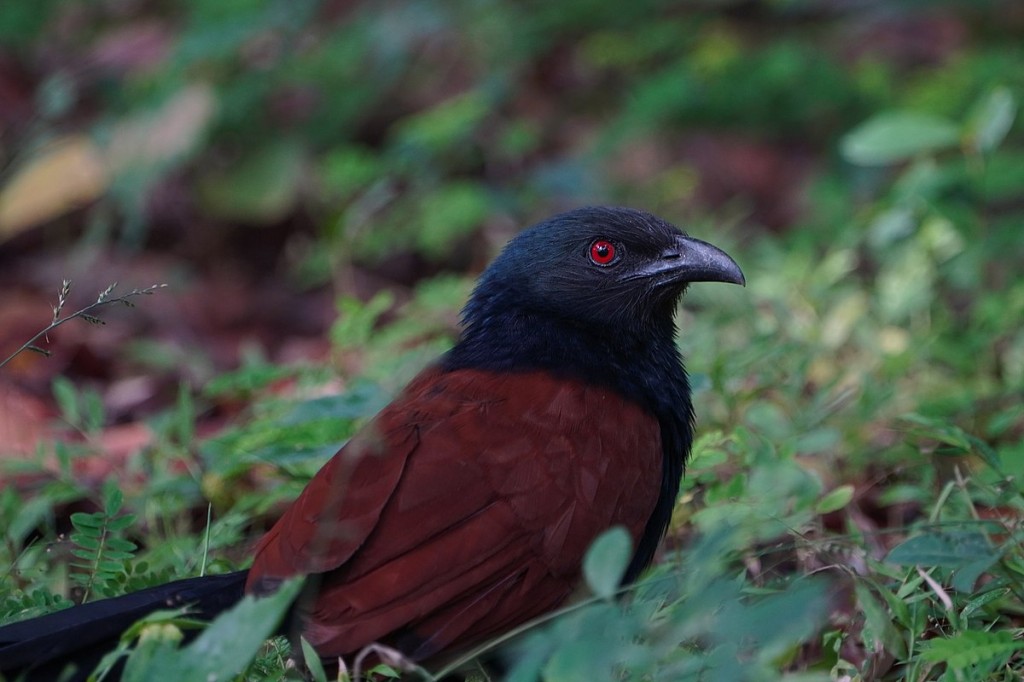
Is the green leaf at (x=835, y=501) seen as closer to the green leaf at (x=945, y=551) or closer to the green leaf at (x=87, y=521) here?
the green leaf at (x=945, y=551)

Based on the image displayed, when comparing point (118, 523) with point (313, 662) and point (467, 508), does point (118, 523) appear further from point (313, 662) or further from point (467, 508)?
point (467, 508)

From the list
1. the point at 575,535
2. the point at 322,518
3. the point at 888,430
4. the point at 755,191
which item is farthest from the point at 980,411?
the point at 755,191

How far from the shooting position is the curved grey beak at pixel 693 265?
2.86 m

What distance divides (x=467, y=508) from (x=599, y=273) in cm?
85

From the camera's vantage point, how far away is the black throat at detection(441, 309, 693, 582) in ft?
8.34

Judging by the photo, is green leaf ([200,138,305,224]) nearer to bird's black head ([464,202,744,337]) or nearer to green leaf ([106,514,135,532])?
bird's black head ([464,202,744,337])

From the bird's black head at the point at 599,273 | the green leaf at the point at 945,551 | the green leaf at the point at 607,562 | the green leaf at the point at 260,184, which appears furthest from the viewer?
the green leaf at the point at 260,184

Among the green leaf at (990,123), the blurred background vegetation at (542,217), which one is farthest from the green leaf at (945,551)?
the green leaf at (990,123)

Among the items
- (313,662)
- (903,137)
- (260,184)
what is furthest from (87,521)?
(260,184)

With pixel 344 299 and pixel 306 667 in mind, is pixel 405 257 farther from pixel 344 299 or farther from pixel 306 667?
pixel 306 667

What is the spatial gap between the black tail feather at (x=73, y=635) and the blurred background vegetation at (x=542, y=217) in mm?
235

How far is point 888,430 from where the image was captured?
3650 mm

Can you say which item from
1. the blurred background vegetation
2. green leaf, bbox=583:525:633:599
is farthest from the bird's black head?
green leaf, bbox=583:525:633:599

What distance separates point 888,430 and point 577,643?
2.31 metres
